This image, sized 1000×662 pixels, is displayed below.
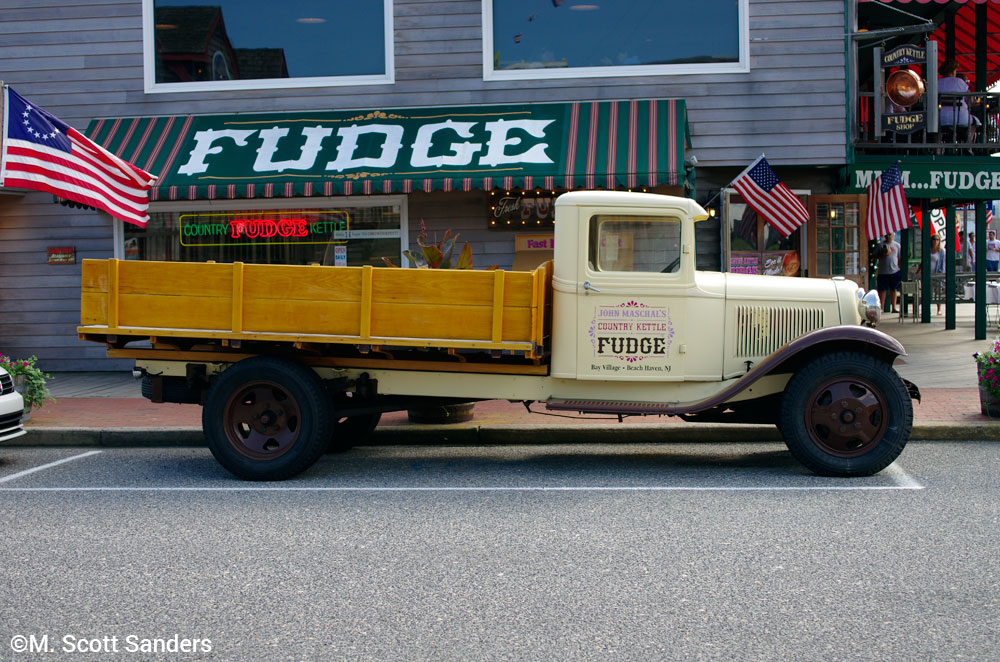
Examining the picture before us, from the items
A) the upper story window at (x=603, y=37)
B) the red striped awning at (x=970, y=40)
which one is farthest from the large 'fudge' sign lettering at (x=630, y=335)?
the red striped awning at (x=970, y=40)

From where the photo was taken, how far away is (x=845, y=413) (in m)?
6.62

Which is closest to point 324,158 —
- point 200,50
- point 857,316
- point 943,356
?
point 200,50

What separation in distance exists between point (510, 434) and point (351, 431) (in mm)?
1391

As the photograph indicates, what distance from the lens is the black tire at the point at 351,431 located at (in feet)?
26.6

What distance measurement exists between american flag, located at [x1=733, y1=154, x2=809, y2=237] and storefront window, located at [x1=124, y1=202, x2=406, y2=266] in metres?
4.41

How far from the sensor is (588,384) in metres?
7.04

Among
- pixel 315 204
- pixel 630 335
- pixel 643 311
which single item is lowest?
pixel 630 335

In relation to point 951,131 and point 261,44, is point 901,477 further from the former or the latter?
point 261,44

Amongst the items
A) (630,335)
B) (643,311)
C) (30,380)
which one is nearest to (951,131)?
(643,311)

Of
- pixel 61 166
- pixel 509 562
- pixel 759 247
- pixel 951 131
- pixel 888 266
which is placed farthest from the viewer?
pixel 888 266

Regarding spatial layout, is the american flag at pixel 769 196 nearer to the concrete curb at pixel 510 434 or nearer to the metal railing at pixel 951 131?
the metal railing at pixel 951 131

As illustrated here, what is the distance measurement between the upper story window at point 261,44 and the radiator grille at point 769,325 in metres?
7.36

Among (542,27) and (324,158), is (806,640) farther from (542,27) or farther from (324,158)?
(542,27)

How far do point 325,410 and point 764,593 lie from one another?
3527 millimetres
